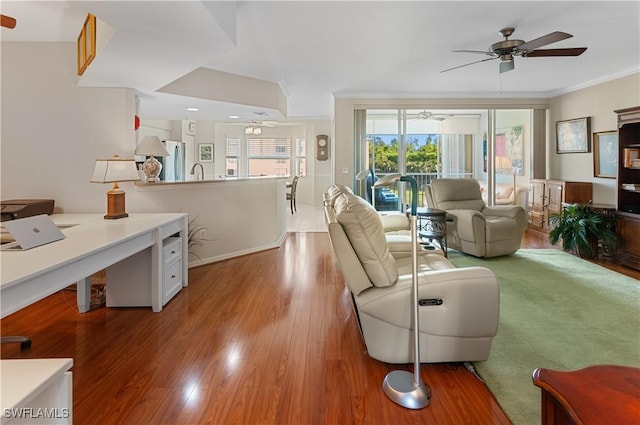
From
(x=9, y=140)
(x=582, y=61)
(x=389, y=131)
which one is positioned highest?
(x=582, y=61)

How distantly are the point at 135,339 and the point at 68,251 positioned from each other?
0.95 m

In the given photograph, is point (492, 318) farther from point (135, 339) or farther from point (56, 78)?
point (56, 78)

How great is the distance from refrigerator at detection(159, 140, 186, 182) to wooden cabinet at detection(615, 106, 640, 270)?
26.1 feet

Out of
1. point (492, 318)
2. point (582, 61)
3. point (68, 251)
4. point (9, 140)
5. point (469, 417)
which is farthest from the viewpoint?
point (582, 61)

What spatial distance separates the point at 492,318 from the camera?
1970mm

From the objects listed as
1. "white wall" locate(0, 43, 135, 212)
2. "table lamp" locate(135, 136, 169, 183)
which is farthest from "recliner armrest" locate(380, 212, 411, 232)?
"white wall" locate(0, 43, 135, 212)

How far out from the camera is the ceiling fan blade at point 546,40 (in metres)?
2.82

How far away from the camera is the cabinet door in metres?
5.49

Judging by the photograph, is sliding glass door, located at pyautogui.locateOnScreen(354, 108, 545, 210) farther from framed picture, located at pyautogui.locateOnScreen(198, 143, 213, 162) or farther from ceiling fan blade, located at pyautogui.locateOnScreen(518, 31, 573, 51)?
framed picture, located at pyautogui.locateOnScreen(198, 143, 213, 162)

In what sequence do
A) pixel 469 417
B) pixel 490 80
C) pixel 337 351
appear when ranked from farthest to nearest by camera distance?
pixel 490 80 < pixel 337 351 < pixel 469 417

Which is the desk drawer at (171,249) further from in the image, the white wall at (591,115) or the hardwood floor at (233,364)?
the white wall at (591,115)

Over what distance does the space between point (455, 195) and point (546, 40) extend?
2496 millimetres

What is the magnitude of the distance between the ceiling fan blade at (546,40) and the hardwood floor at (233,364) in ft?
8.80

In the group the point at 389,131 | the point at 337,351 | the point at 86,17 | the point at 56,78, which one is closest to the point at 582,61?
the point at 389,131
